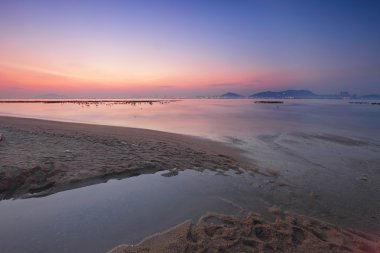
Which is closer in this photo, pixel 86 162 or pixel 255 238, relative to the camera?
pixel 255 238

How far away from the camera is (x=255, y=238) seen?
4.61m

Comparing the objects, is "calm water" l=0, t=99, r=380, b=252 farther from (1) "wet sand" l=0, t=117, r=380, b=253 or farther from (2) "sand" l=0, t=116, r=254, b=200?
(2) "sand" l=0, t=116, r=254, b=200

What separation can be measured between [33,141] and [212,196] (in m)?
10.3

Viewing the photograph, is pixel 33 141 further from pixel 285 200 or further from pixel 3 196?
pixel 285 200

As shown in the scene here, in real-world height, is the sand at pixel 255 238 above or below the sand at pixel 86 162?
below

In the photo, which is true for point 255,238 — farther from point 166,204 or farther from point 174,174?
point 174,174

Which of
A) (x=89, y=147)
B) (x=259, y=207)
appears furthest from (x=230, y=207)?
(x=89, y=147)

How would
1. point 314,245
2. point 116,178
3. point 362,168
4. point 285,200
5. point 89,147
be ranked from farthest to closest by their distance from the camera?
point 89,147 < point 362,168 < point 116,178 < point 285,200 < point 314,245

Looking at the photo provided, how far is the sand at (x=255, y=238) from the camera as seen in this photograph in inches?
169

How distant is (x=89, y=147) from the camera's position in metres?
11.5

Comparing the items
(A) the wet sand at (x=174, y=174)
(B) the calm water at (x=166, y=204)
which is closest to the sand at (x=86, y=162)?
(A) the wet sand at (x=174, y=174)

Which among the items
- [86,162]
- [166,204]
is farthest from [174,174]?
[86,162]

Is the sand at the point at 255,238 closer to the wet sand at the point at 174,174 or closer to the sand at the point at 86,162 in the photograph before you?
the wet sand at the point at 174,174

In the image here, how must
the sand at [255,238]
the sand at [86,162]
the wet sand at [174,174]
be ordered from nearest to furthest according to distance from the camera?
1. the sand at [255,238]
2. the wet sand at [174,174]
3. the sand at [86,162]
